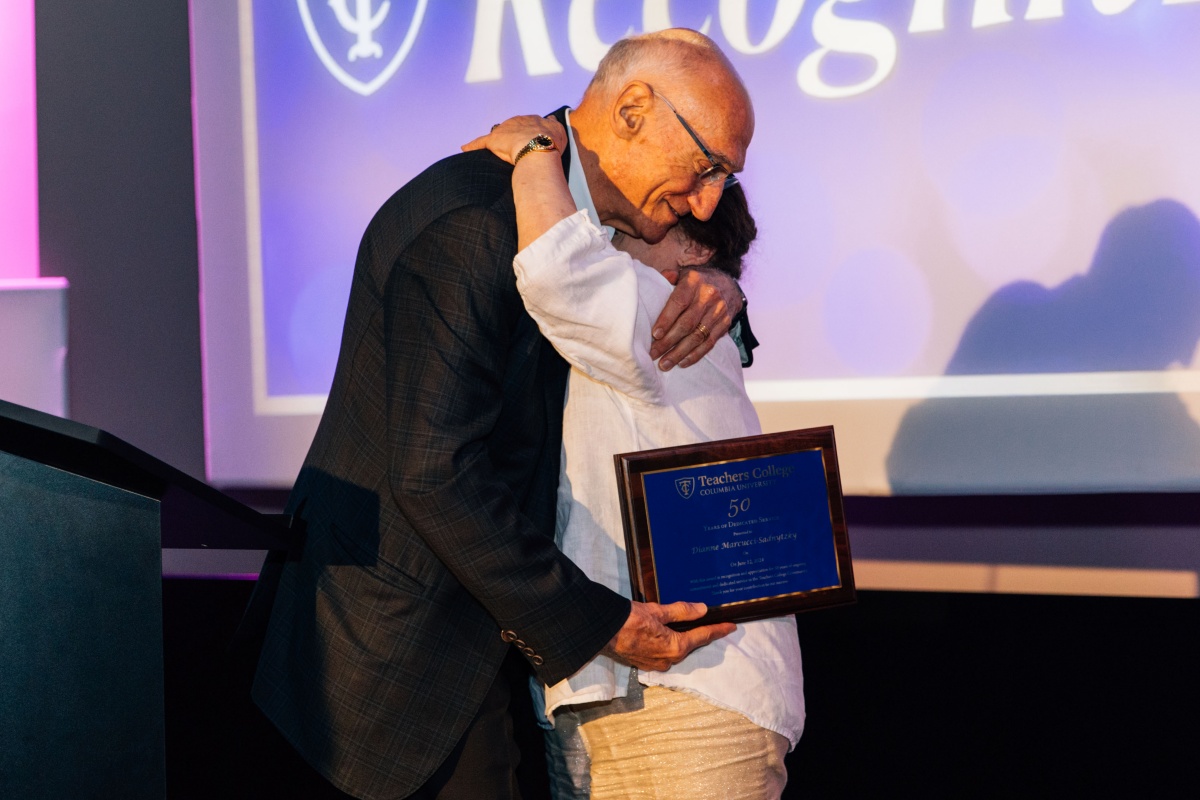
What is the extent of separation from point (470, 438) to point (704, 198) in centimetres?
52

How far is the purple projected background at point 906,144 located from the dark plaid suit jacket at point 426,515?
180 centimetres

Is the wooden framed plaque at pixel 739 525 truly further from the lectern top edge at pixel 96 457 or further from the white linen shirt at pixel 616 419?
the lectern top edge at pixel 96 457

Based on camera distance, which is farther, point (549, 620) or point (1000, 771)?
point (1000, 771)

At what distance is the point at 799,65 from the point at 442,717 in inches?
90.1

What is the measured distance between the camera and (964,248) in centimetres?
295

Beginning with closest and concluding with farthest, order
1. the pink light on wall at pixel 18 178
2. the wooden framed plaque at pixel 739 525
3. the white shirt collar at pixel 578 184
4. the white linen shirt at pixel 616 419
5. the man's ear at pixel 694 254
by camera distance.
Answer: the white linen shirt at pixel 616 419, the wooden framed plaque at pixel 739 525, the white shirt collar at pixel 578 184, the man's ear at pixel 694 254, the pink light on wall at pixel 18 178

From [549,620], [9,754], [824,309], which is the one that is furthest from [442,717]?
[824,309]

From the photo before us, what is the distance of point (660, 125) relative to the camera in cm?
145

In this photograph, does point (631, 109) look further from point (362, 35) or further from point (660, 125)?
point (362, 35)

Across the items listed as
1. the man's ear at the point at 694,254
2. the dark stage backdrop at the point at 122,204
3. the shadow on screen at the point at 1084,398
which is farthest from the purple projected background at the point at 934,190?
the man's ear at the point at 694,254

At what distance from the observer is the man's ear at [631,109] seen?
145 centimetres

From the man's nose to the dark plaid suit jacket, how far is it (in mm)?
301

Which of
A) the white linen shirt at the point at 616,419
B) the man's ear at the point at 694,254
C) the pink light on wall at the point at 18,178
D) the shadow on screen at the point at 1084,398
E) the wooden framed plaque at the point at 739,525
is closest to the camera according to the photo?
the white linen shirt at the point at 616,419

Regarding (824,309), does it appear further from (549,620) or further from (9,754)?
(9,754)
